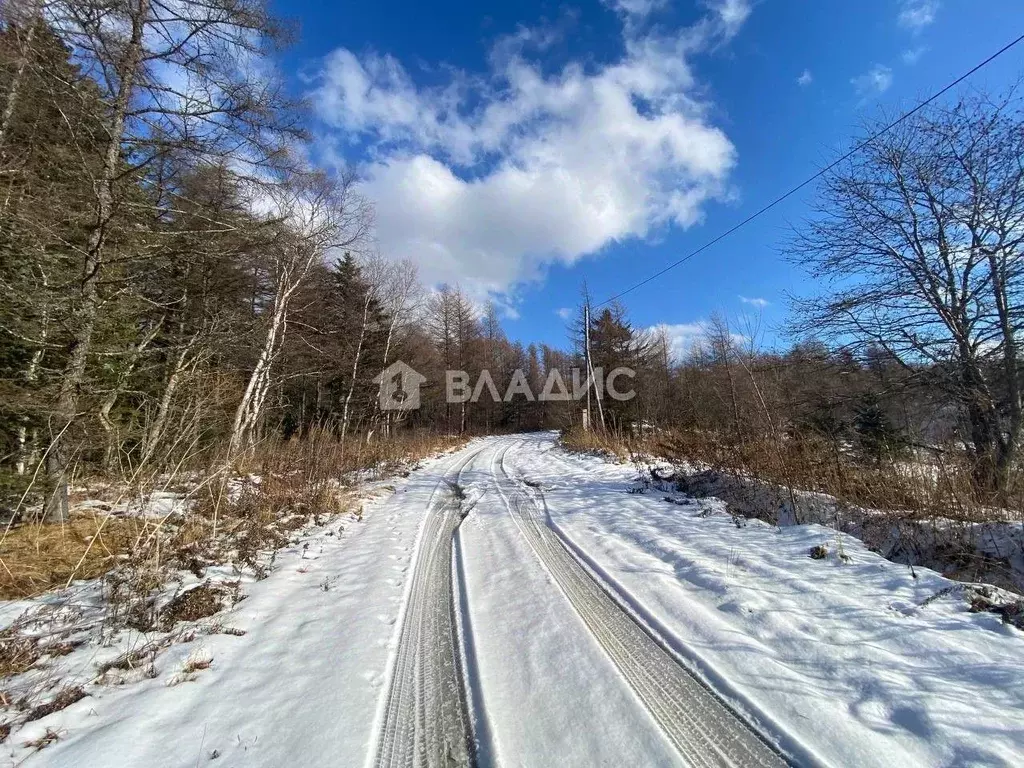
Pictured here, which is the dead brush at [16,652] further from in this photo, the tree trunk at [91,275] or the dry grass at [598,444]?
the dry grass at [598,444]

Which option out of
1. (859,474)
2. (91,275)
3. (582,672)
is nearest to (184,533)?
(91,275)

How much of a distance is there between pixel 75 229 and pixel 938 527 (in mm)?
10292

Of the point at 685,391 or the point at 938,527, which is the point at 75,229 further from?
the point at 685,391

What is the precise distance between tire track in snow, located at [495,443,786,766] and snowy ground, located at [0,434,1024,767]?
0.04 feet

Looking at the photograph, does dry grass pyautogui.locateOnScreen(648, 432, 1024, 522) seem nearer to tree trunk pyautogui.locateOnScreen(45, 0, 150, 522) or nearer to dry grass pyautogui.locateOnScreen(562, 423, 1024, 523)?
dry grass pyautogui.locateOnScreen(562, 423, 1024, 523)

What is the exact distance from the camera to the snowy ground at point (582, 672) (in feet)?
6.22

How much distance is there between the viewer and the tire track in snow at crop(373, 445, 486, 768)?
6.40 feet

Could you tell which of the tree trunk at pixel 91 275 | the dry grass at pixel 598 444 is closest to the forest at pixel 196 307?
the tree trunk at pixel 91 275

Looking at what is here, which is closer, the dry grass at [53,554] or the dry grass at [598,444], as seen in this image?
the dry grass at [53,554]

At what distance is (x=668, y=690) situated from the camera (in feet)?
7.58

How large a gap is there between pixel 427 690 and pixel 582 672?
912mm

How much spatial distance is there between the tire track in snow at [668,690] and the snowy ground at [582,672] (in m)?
0.01

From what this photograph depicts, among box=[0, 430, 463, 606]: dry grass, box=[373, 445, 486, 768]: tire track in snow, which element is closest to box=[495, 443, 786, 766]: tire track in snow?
box=[373, 445, 486, 768]: tire track in snow

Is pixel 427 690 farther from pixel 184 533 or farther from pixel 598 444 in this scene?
pixel 598 444
